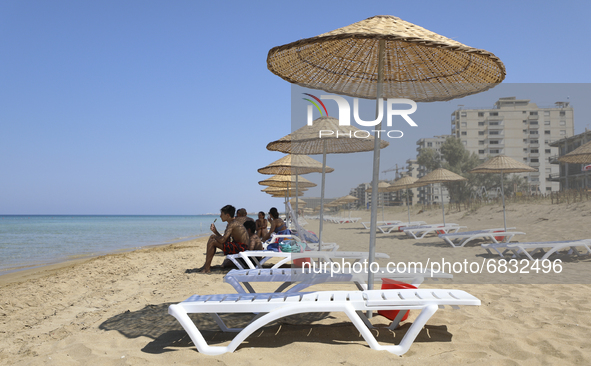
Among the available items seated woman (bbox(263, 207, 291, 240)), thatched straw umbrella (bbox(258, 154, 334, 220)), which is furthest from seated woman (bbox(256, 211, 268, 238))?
thatched straw umbrella (bbox(258, 154, 334, 220))

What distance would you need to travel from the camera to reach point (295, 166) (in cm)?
800

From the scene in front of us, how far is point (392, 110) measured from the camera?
328 cm

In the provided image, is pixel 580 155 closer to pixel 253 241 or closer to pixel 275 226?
pixel 275 226

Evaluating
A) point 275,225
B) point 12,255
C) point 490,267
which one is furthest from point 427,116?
point 12,255

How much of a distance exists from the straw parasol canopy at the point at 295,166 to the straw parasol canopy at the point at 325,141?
1471mm

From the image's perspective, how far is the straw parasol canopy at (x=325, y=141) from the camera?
443 centimetres

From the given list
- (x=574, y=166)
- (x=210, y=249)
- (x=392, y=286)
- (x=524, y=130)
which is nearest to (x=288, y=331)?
(x=392, y=286)

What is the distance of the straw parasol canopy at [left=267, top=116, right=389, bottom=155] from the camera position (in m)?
4.43

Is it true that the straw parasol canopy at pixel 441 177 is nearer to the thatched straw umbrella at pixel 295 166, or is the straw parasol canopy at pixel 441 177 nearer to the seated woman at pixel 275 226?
the thatched straw umbrella at pixel 295 166

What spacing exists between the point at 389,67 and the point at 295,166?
199 inches

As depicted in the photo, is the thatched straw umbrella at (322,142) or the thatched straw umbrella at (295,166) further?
the thatched straw umbrella at (295,166)

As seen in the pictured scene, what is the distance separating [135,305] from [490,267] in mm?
5020

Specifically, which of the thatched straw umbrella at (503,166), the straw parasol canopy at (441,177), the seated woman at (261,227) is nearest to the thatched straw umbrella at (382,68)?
the seated woman at (261,227)

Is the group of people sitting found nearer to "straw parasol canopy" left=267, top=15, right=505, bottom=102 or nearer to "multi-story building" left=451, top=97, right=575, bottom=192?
"straw parasol canopy" left=267, top=15, right=505, bottom=102
